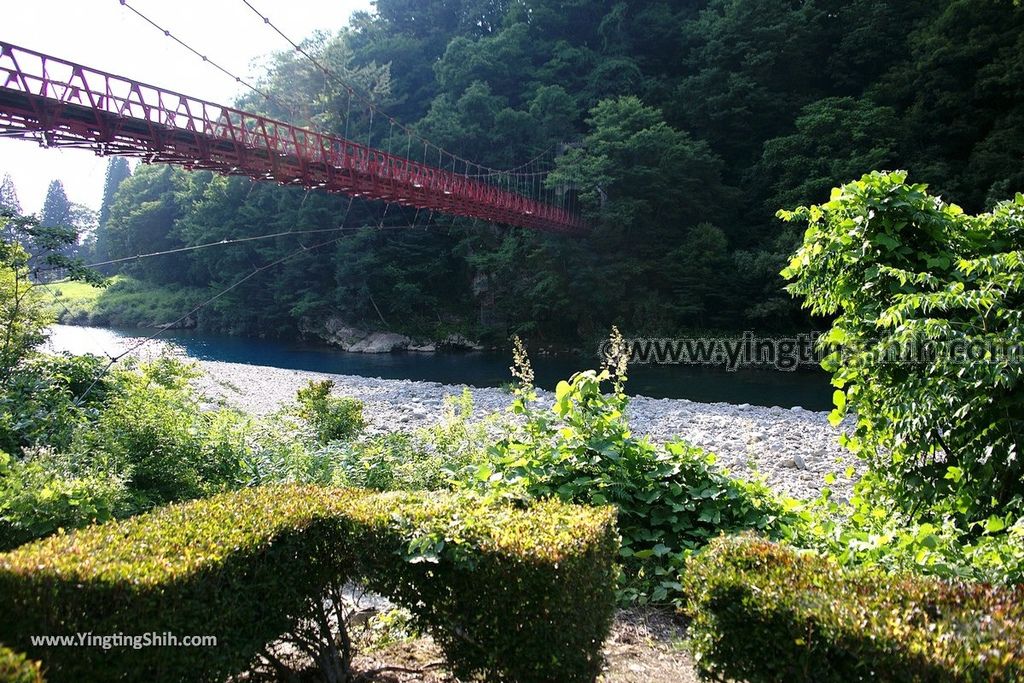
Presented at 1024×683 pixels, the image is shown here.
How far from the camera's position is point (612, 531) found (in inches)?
70.4

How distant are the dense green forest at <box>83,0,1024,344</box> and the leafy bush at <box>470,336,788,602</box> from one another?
1647cm

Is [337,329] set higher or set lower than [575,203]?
lower

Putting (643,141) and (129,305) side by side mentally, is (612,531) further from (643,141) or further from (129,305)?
(129,305)

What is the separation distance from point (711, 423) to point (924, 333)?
18.2 feet

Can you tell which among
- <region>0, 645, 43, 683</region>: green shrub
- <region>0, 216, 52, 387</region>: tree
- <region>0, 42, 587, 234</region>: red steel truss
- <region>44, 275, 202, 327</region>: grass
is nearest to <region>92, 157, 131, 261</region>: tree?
<region>44, 275, 202, 327</region>: grass

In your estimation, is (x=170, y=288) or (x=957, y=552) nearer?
(x=957, y=552)

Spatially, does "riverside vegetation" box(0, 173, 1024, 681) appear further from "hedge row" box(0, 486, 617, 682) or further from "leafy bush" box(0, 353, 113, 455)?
"leafy bush" box(0, 353, 113, 455)

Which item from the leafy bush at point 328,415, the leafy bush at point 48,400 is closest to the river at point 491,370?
the leafy bush at point 48,400

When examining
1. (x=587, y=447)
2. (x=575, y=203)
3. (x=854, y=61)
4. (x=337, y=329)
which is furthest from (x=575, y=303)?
(x=587, y=447)

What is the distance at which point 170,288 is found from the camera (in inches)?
1426

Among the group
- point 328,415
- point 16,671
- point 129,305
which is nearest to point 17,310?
point 328,415

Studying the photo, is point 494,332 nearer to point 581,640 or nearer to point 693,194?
point 693,194

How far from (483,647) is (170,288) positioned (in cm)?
4016

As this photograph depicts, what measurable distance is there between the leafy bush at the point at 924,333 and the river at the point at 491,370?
877cm
